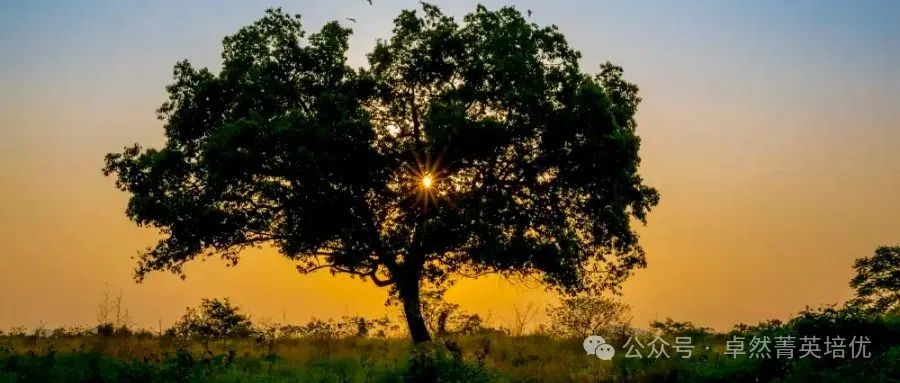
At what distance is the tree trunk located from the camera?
24.4 meters

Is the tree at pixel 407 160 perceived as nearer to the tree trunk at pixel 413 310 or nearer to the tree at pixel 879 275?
the tree trunk at pixel 413 310

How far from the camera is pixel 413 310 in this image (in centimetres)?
2439

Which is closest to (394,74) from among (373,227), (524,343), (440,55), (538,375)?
(440,55)

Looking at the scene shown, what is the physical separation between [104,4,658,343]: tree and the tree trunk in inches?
2.0

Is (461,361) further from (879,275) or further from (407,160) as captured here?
(879,275)

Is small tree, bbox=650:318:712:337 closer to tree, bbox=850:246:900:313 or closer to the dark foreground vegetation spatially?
the dark foreground vegetation

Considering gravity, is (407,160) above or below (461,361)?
above

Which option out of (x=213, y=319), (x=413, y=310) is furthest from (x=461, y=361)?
(x=213, y=319)

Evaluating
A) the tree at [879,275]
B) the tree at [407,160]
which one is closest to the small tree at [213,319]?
the tree at [407,160]

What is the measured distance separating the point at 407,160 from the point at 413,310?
4926 mm

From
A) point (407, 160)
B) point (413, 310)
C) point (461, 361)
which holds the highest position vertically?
point (407, 160)

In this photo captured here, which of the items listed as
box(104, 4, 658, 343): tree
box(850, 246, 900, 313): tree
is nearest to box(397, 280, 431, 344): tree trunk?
box(104, 4, 658, 343): tree

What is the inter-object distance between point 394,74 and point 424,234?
18.6 feet

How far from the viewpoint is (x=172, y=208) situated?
22.5 m
